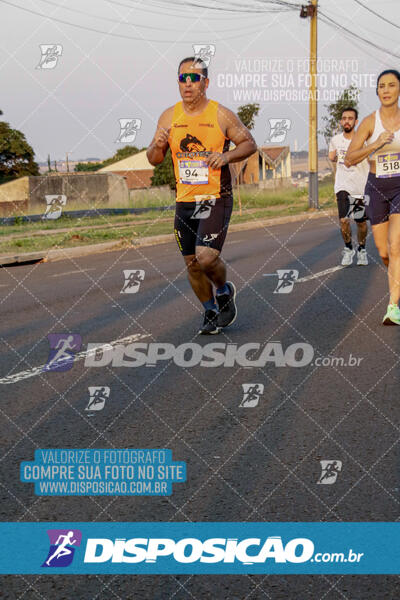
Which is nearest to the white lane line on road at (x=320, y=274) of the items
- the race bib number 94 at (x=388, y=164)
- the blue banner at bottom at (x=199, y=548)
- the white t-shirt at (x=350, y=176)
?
the white t-shirt at (x=350, y=176)

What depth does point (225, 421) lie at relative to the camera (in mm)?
4719

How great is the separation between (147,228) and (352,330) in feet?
51.9

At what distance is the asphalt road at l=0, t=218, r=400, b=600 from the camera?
A: 9.70 feet

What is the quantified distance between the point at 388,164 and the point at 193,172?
5.96 feet

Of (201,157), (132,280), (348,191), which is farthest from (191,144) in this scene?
(348,191)

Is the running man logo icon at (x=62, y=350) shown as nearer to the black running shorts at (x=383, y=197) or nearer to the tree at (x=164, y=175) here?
the black running shorts at (x=383, y=197)

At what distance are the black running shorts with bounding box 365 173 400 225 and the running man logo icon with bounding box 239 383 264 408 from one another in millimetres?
2739

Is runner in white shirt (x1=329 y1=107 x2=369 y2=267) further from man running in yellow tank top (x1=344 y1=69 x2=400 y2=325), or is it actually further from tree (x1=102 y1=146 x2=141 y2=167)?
tree (x1=102 y1=146 x2=141 y2=167)

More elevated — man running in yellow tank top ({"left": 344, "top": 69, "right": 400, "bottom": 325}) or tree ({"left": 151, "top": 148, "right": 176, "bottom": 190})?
man running in yellow tank top ({"left": 344, "top": 69, "right": 400, "bottom": 325})

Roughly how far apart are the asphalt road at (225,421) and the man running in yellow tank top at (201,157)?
2.44 feet

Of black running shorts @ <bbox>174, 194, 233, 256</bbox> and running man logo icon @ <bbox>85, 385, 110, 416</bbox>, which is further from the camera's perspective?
black running shorts @ <bbox>174, 194, 233, 256</bbox>

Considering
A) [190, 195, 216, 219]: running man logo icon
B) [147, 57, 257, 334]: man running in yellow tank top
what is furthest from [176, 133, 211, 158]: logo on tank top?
[190, 195, 216, 219]: running man logo icon

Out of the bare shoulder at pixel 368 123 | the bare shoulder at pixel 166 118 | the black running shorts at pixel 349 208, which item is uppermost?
the bare shoulder at pixel 166 118

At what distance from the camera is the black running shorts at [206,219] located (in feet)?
22.7
